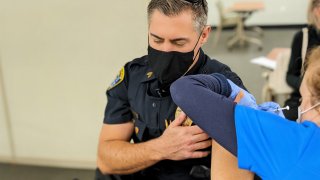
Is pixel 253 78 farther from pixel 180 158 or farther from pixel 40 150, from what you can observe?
pixel 180 158

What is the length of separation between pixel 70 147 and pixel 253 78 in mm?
1658

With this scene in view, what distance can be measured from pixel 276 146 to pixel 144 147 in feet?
1.97

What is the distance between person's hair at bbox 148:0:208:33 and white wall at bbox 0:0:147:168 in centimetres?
85

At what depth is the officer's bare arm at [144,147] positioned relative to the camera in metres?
1.12

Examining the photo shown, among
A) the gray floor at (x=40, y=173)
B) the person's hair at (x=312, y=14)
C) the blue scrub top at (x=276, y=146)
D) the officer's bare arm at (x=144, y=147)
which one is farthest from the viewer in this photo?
the gray floor at (x=40, y=173)

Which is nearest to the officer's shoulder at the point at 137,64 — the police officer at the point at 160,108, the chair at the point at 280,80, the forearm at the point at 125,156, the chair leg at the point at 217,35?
the police officer at the point at 160,108

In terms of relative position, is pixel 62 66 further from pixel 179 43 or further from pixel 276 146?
pixel 276 146

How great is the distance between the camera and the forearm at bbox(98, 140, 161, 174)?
1.21 meters

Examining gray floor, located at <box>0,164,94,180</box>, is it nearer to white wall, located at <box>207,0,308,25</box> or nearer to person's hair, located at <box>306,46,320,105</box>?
person's hair, located at <box>306,46,320,105</box>

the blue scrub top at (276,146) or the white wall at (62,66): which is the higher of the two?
the blue scrub top at (276,146)

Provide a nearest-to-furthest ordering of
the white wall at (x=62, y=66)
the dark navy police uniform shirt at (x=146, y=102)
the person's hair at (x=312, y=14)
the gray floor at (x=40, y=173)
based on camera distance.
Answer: the dark navy police uniform shirt at (x=146, y=102)
the person's hair at (x=312, y=14)
the white wall at (x=62, y=66)
the gray floor at (x=40, y=173)

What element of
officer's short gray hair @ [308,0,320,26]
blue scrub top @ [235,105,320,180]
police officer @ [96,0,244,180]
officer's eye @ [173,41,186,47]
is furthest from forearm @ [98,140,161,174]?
officer's short gray hair @ [308,0,320,26]

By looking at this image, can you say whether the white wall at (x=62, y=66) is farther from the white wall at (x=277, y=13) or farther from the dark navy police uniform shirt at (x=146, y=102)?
the white wall at (x=277, y=13)

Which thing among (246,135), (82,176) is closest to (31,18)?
(82,176)
